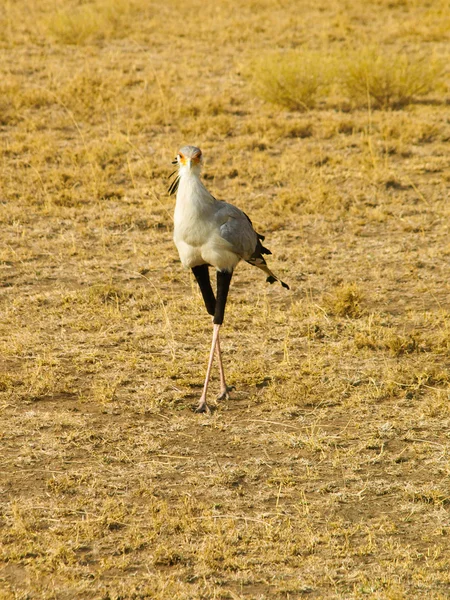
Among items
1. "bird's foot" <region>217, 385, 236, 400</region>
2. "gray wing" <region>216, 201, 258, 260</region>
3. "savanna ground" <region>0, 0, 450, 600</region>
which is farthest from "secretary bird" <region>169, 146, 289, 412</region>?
"savanna ground" <region>0, 0, 450, 600</region>

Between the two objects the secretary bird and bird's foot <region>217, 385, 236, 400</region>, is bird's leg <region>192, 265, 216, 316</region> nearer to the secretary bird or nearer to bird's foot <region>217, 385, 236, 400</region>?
the secretary bird

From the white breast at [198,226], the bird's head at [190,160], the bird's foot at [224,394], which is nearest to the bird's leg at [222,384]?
the bird's foot at [224,394]

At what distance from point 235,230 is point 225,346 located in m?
1.33

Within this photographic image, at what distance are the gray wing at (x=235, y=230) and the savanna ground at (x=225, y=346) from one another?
98cm

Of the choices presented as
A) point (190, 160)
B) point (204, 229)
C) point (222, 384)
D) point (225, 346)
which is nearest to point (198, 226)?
point (204, 229)

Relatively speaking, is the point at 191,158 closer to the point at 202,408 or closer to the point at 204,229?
the point at 204,229

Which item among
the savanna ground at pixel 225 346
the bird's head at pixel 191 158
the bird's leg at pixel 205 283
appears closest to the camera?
the savanna ground at pixel 225 346

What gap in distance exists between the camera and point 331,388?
5.78 meters

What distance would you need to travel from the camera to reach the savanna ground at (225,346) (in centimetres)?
412

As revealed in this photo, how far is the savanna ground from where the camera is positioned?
4.12 meters

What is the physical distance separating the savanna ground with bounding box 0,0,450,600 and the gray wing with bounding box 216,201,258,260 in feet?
3.22

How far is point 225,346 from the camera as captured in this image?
21.0 feet

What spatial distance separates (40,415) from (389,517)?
2.22 meters

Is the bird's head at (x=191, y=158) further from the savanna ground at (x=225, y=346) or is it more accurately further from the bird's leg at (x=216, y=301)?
the savanna ground at (x=225, y=346)
